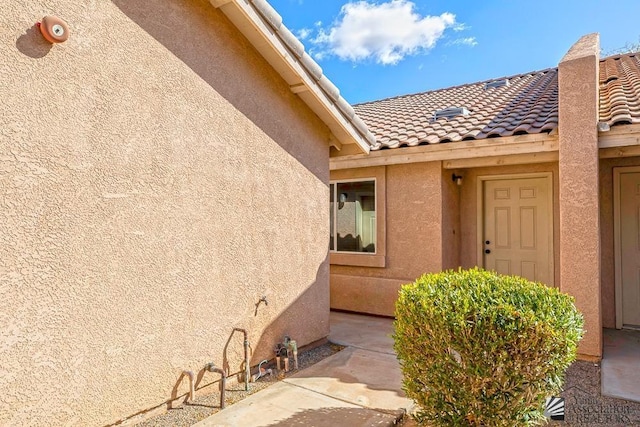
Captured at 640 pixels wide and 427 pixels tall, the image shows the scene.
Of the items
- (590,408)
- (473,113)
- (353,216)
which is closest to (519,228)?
(473,113)

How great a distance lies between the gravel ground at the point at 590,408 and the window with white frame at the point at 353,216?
5.56 metres

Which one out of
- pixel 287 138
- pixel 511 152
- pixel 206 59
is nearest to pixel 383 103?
pixel 511 152

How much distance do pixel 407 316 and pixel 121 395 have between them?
353 cm

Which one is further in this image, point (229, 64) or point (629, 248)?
point (629, 248)

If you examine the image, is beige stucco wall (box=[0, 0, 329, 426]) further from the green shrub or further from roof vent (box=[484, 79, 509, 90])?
roof vent (box=[484, 79, 509, 90])

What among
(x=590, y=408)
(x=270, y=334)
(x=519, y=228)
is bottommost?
(x=590, y=408)

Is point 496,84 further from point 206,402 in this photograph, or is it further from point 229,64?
point 206,402

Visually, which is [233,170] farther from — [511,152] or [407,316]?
[511,152]

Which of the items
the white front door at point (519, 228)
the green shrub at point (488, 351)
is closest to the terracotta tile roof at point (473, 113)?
the white front door at point (519, 228)

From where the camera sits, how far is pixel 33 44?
4.01m

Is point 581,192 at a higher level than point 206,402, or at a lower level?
higher

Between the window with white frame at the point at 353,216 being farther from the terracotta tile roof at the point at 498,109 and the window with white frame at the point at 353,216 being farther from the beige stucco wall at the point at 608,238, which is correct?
the beige stucco wall at the point at 608,238

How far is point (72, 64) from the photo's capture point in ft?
14.1

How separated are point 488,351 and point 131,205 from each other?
4.43 metres
